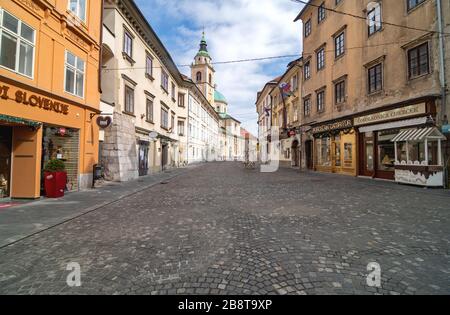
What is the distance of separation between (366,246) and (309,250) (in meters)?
1.10

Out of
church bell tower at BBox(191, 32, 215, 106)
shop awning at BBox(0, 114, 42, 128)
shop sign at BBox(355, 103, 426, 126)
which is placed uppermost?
church bell tower at BBox(191, 32, 215, 106)

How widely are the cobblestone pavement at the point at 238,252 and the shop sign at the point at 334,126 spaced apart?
40.9 feet

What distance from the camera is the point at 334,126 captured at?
802 inches

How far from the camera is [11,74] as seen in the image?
766cm

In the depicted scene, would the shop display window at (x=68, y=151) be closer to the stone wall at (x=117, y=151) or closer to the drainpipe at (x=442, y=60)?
the stone wall at (x=117, y=151)

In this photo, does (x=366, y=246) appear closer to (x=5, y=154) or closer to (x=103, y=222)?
(x=103, y=222)

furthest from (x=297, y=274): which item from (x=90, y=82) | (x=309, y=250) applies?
(x=90, y=82)

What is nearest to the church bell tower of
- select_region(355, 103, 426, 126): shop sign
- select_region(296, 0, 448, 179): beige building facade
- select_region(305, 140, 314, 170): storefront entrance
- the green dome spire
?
the green dome spire

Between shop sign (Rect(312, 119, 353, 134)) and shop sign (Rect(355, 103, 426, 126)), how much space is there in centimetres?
96

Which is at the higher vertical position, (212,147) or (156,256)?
(212,147)

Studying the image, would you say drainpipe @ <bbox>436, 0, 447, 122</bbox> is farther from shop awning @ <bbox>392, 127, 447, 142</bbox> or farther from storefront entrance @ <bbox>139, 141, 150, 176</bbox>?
storefront entrance @ <bbox>139, 141, 150, 176</bbox>

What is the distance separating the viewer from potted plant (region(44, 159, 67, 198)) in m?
9.22

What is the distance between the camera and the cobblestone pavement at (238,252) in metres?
3.02

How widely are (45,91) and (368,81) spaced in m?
18.7
